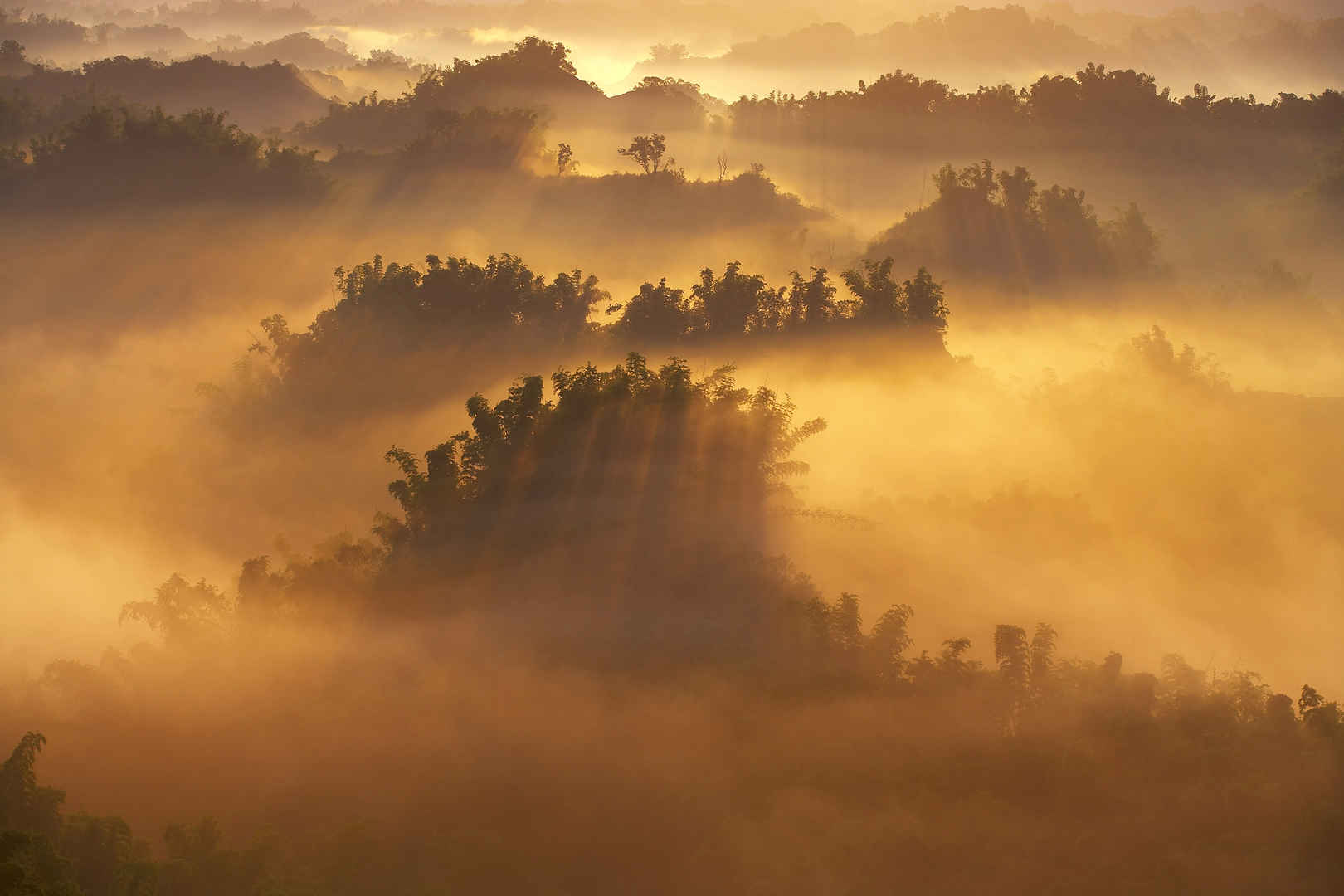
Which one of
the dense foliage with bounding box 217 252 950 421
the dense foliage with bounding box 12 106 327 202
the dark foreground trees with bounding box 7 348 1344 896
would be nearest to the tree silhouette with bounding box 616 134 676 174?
the dense foliage with bounding box 12 106 327 202

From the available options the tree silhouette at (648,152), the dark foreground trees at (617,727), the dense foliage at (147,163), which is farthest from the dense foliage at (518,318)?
the tree silhouette at (648,152)

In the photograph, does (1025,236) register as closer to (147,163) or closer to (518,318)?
(518,318)

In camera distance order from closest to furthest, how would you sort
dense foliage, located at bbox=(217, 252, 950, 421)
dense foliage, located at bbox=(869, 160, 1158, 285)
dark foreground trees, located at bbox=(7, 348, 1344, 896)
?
dark foreground trees, located at bbox=(7, 348, 1344, 896) < dense foliage, located at bbox=(217, 252, 950, 421) < dense foliage, located at bbox=(869, 160, 1158, 285)

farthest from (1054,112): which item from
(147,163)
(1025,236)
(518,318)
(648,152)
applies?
(147,163)

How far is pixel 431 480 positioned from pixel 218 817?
686cm

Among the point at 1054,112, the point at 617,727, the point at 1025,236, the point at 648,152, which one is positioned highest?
the point at 1054,112

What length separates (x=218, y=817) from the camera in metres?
15.9

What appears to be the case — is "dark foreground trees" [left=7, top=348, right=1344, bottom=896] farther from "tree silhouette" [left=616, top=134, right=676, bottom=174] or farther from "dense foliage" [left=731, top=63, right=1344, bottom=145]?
"dense foliage" [left=731, top=63, right=1344, bottom=145]

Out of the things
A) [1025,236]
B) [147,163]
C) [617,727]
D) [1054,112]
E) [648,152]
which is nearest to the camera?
[617,727]

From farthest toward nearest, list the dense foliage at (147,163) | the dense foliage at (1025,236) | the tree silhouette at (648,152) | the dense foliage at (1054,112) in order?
the dense foliage at (1054,112) < the tree silhouette at (648,152) < the dense foliage at (147,163) < the dense foliage at (1025,236)

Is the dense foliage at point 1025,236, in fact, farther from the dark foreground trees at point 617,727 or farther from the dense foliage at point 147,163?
the dark foreground trees at point 617,727

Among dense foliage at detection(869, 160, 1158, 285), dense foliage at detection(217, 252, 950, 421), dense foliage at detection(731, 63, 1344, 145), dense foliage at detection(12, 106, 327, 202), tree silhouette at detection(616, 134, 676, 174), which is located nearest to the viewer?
dense foliage at detection(217, 252, 950, 421)

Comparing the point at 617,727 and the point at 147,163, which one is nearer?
the point at 617,727

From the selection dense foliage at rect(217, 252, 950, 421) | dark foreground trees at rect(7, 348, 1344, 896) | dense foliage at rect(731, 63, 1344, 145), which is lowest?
dark foreground trees at rect(7, 348, 1344, 896)
